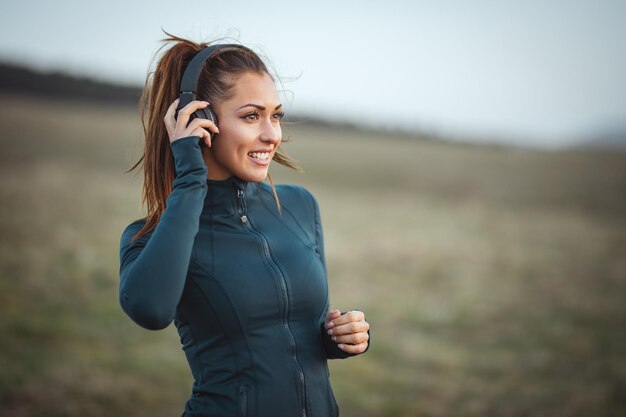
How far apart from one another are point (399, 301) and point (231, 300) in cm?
901

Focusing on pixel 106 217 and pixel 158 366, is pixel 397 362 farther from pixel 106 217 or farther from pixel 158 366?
pixel 106 217

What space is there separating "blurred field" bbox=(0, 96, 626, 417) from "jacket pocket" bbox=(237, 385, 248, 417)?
1.26m

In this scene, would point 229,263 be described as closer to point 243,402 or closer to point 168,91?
point 243,402

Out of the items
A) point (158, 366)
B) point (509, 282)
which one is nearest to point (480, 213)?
point (509, 282)

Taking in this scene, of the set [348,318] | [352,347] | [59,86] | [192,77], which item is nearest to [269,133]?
[192,77]

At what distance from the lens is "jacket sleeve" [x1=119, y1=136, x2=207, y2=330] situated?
1592 millimetres

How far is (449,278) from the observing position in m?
12.0

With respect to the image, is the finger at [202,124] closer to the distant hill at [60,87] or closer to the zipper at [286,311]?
the zipper at [286,311]

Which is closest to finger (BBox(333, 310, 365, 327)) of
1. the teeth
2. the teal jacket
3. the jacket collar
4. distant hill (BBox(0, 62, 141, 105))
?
the teal jacket

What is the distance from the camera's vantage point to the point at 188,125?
1.83 m

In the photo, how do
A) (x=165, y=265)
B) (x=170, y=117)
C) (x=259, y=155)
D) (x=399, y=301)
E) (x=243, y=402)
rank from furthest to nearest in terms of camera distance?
(x=399, y=301)
(x=259, y=155)
(x=170, y=117)
(x=243, y=402)
(x=165, y=265)

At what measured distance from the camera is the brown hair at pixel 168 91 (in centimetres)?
196

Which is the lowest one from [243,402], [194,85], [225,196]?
[243,402]

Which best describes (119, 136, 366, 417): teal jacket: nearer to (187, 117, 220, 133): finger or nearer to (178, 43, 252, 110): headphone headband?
(187, 117, 220, 133): finger
